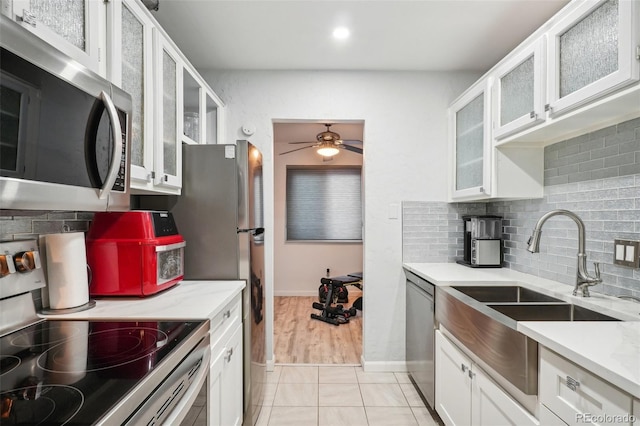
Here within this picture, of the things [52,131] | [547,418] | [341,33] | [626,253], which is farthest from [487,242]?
[52,131]

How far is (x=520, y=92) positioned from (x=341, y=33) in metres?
1.15

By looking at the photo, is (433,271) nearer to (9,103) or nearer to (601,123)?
(601,123)

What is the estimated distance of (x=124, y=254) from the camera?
1470 mm

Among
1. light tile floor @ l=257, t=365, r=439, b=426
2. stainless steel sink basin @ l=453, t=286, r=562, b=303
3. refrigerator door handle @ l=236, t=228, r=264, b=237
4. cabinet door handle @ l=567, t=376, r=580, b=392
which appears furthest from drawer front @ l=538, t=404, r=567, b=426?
A: refrigerator door handle @ l=236, t=228, r=264, b=237

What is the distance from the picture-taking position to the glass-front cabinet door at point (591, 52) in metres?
1.14

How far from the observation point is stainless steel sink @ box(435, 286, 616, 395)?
117 centimetres

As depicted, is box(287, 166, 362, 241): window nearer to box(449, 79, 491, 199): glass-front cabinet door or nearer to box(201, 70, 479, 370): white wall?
box(201, 70, 479, 370): white wall

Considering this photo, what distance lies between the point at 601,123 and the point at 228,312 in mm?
2038

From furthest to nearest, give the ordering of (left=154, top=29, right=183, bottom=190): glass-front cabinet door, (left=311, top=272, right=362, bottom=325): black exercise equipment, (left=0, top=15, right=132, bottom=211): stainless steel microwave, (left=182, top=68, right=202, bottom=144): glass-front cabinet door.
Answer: (left=311, top=272, right=362, bottom=325): black exercise equipment
(left=182, top=68, right=202, bottom=144): glass-front cabinet door
(left=154, top=29, right=183, bottom=190): glass-front cabinet door
(left=0, top=15, right=132, bottom=211): stainless steel microwave

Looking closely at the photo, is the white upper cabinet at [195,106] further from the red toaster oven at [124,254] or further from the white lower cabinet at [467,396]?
the white lower cabinet at [467,396]

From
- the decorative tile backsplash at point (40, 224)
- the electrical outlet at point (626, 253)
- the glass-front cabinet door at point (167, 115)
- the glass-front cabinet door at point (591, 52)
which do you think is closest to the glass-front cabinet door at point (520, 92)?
the glass-front cabinet door at point (591, 52)

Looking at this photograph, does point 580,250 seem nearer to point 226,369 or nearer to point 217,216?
point 226,369

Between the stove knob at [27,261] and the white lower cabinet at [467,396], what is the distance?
6.05 feet

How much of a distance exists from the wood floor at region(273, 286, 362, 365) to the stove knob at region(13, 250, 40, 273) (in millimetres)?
2112
